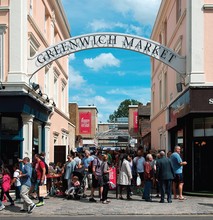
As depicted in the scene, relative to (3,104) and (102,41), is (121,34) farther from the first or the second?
(3,104)

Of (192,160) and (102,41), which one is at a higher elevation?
(102,41)

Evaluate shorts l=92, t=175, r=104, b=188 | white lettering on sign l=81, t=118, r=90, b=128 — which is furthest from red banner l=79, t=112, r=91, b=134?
shorts l=92, t=175, r=104, b=188

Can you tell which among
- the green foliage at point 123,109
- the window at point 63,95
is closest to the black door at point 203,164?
the window at point 63,95

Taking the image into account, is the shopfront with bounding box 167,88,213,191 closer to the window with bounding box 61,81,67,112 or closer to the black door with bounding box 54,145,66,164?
the black door with bounding box 54,145,66,164

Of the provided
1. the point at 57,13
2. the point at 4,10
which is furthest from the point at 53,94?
the point at 4,10

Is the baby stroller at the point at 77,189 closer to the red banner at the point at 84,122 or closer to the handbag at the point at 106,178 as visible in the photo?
the handbag at the point at 106,178

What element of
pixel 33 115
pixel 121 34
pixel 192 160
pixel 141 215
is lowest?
pixel 141 215

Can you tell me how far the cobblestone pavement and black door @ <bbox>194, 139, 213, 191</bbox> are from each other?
1.65m

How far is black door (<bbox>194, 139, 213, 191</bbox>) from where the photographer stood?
1742 cm

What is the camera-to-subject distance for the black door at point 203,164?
17422 mm

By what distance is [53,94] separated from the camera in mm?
25891

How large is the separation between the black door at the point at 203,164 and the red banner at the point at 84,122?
4005 centimetres

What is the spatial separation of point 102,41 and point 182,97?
4149mm

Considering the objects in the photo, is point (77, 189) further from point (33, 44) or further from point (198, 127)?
point (33, 44)
